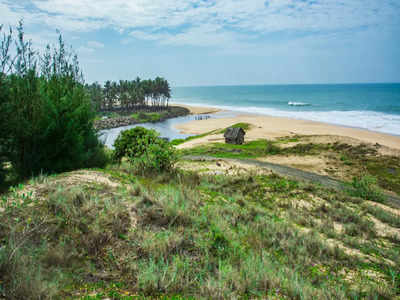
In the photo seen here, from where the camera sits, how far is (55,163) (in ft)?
26.5

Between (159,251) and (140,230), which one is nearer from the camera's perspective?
(159,251)

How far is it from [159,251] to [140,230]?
2.11ft

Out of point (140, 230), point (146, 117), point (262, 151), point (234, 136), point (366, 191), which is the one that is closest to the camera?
point (140, 230)

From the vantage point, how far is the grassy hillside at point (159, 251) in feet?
11.7

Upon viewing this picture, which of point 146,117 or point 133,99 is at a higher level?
point 133,99

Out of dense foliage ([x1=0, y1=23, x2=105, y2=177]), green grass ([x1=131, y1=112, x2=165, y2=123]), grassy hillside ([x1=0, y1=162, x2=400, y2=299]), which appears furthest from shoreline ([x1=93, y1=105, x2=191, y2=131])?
grassy hillside ([x1=0, y1=162, x2=400, y2=299])

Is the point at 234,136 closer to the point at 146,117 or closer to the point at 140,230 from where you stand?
the point at 140,230

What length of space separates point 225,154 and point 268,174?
13.2 meters

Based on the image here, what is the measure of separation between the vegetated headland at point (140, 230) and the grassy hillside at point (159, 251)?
0.02m

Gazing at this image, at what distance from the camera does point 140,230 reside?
4.77m

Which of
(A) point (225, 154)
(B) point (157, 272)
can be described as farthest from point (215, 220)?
(A) point (225, 154)

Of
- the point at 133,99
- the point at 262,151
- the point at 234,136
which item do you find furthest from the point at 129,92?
the point at 262,151

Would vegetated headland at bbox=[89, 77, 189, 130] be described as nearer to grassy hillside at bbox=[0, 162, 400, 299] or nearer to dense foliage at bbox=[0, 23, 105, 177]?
dense foliage at bbox=[0, 23, 105, 177]

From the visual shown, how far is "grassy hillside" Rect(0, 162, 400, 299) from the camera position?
357cm
